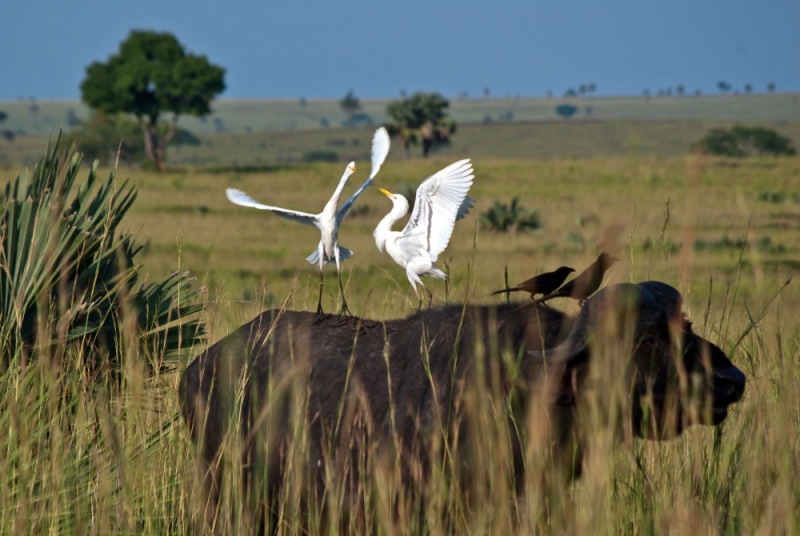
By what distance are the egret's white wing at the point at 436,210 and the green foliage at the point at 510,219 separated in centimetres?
2040

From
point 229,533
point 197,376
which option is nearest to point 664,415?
point 229,533

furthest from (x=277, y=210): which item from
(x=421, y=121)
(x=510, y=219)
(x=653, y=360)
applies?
(x=421, y=121)

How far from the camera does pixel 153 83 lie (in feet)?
249

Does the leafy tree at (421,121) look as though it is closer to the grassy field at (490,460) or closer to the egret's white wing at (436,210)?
the grassy field at (490,460)

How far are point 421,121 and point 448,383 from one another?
81.9m

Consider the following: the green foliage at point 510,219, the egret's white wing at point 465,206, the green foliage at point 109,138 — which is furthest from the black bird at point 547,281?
the green foliage at point 109,138

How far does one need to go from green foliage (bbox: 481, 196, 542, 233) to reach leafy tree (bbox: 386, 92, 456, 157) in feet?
183

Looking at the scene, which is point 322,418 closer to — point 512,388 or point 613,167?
point 512,388

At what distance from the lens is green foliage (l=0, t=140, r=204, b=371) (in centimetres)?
557

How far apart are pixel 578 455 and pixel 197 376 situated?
5.43ft

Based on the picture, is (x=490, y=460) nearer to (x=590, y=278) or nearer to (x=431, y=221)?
(x=590, y=278)

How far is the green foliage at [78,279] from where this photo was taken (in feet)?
18.3

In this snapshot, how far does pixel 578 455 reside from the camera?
4.08 m

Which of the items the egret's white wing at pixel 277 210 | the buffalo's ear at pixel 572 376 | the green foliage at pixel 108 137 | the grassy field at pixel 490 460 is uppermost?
the green foliage at pixel 108 137
